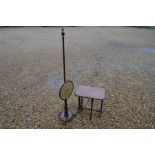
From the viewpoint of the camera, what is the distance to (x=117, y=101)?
5684 mm

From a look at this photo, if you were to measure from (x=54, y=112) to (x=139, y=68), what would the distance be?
5.08m

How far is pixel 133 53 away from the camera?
35.1ft

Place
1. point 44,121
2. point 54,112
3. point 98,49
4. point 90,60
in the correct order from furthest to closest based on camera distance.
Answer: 1. point 98,49
2. point 90,60
3. point 54,112
4. point 44,121

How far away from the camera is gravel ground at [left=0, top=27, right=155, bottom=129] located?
4.87 m

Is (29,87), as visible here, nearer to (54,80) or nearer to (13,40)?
(54,80)

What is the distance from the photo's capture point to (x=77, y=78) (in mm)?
7273

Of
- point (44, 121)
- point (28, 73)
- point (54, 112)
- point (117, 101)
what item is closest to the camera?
point (44, 121)

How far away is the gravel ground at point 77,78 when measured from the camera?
4871mm

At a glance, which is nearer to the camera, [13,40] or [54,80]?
[54,80]

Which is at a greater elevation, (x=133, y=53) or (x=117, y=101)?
(x=133, y=53)

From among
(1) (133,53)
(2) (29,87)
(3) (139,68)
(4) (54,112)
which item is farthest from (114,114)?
(1) (133,53)
